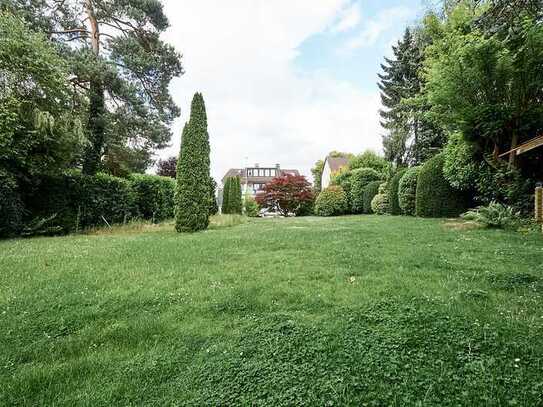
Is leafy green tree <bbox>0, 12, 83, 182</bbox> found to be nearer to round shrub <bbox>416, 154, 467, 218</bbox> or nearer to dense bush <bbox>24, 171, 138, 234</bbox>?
dense bush <bbox>24, 171, 138, 234</bbox>

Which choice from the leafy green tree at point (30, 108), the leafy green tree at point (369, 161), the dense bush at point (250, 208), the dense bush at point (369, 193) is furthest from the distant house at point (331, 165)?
the leafy green tree at point (30, 108)

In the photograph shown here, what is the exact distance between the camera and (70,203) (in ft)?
31.6

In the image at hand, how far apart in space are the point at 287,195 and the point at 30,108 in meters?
15.4

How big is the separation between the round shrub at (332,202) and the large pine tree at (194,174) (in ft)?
35.9

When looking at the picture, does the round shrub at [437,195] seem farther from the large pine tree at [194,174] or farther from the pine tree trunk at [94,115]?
the pine tree trunk at [94,115]

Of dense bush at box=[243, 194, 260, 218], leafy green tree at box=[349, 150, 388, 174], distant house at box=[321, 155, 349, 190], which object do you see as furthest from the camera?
distant house at box=[321, 155, 349, 190]

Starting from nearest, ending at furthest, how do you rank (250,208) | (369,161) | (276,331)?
(276,331) → (250,208) → (369,161)

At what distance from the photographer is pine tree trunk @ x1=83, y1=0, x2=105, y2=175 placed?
454 inches

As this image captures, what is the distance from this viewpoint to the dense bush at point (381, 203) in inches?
604

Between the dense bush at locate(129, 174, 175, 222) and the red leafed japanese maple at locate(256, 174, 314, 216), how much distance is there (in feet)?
27.5

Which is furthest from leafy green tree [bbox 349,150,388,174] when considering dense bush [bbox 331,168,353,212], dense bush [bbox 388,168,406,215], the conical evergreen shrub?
the conical evergreen shrub

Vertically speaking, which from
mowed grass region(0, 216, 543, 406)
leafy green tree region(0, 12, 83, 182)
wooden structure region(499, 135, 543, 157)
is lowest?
mowed grass region(0, 216, 543, 406)

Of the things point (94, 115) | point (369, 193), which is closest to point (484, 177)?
point (369, 193)

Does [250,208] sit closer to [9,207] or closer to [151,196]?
[151,196]
